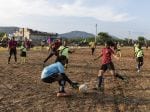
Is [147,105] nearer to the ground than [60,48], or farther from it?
nearer to the ground

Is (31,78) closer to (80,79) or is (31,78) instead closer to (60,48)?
(80,79)

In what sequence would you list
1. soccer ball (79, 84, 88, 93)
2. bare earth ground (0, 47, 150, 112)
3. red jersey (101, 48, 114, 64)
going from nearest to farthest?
bare earth ground (0, 47, 150, 112)
soccer ball (79, 84, 88, 93)
red jersey (101, 48, 114, 64)

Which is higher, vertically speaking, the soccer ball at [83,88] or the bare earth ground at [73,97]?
the soccer ball at [83,88]

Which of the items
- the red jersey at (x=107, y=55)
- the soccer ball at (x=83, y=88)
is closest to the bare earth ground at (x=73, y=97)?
the soccer ball at (x=83, y=88)

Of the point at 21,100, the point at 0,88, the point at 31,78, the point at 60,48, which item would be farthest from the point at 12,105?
the point at 60,48

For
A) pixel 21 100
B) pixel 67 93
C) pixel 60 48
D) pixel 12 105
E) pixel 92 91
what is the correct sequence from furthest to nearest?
pixel 60 48 < pixel 92 91 < pixel 67 93 < pixel 21 100 < pixel 12 105

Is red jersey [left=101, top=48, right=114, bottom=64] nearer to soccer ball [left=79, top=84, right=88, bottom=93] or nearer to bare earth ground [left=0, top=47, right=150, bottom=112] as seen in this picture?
bare earth ground [left=0, top=47, right=150, bottom=112]

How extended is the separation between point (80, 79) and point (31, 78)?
2.21m

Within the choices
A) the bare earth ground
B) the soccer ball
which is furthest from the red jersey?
the soccer ball

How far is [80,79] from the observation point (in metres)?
19.3

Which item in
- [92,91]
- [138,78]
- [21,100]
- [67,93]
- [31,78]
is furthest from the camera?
[138,78]

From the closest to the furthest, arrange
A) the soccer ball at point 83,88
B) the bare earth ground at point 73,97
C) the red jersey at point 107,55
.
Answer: the bare earth ground at point 73,97
the soccer ball at point 83,88
the red jersey at point 107,55

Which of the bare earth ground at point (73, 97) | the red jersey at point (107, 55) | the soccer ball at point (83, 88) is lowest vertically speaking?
the bare earth ground at point (73, 97)

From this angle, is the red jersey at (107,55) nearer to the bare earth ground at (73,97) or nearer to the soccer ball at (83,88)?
the bare earth ground at (73,97)
